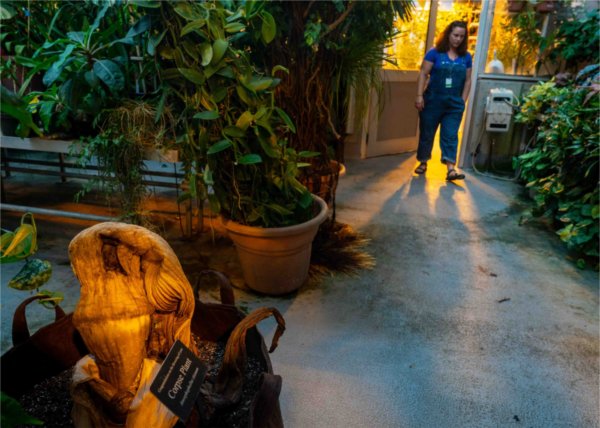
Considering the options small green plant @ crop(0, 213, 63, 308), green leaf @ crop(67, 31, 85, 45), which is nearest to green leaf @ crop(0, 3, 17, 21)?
green leaf @ crop(67, 31, 85, 45)

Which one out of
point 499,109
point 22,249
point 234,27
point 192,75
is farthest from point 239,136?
point 499,109

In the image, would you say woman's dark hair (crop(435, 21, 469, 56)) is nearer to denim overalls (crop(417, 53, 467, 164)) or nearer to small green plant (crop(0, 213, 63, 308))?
denim overalls (crop(417, 53, 467, 164))

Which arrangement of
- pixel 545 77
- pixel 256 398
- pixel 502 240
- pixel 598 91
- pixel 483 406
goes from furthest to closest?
pixel 545 77, pixel 502 240, pixel 598 91, pixel 483 406, pixel 256 398

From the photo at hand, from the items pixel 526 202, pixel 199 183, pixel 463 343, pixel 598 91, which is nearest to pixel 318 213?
pixel 199 183

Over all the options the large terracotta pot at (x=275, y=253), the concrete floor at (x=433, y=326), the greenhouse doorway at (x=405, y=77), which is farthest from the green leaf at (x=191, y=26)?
the greenhouse doorway at (x=405, y=77)

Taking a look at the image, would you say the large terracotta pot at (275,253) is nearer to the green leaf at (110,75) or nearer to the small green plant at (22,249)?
the green leaf at (110,75)

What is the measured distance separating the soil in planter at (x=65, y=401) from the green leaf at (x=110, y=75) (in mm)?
1123

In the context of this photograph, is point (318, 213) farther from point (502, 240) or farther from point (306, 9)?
point (502, 240)

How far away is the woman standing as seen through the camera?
3572 millimetres

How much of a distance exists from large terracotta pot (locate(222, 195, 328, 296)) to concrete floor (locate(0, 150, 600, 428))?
8 centimetres

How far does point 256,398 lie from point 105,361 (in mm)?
294

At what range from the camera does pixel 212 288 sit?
79.2 inches

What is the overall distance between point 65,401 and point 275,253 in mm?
1026

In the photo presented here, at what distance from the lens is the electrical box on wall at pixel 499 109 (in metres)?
3.84
